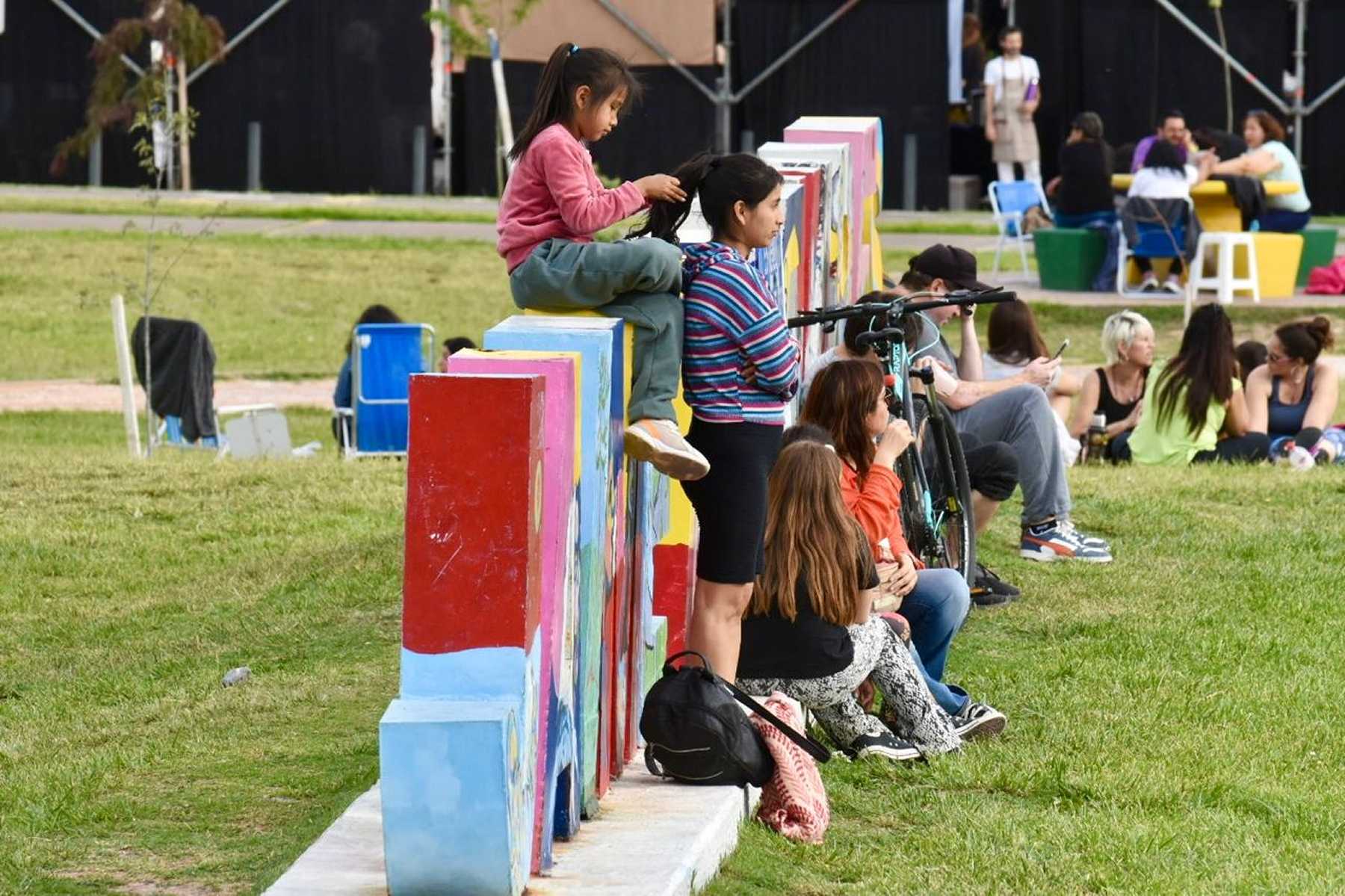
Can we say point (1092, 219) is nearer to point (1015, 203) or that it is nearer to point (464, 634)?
point (1015, 203)

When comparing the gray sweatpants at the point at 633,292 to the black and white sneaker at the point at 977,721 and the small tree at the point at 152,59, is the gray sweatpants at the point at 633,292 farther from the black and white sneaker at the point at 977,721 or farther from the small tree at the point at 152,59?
the small tree at the point at 152,59

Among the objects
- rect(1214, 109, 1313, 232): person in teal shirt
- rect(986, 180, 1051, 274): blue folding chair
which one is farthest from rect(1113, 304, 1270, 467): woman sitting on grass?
rect(986, 180, 1051, 274): blue folding chair

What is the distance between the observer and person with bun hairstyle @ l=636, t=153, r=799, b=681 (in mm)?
5578

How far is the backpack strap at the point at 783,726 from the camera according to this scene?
541cm

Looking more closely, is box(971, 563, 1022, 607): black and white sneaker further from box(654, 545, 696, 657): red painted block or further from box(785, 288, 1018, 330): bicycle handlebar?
box(654, 545, 696, 657): red painted block

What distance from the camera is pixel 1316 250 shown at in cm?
2012

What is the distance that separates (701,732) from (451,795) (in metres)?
1.15

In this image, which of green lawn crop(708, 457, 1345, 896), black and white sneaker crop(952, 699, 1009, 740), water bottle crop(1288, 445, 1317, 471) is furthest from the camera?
water bottle crop(1288, 445, 1317, 471)

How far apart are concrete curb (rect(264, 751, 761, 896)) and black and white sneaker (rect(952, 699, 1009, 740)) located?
1.04m

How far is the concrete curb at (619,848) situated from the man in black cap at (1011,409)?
3078mm

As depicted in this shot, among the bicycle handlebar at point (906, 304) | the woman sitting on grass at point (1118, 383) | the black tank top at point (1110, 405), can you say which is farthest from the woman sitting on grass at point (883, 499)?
the black tank top at point (1110, 405)

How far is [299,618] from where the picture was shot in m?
8.08

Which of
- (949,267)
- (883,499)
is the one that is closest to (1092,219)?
(949,267)

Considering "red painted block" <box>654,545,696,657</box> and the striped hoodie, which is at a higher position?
the striped hoodie
